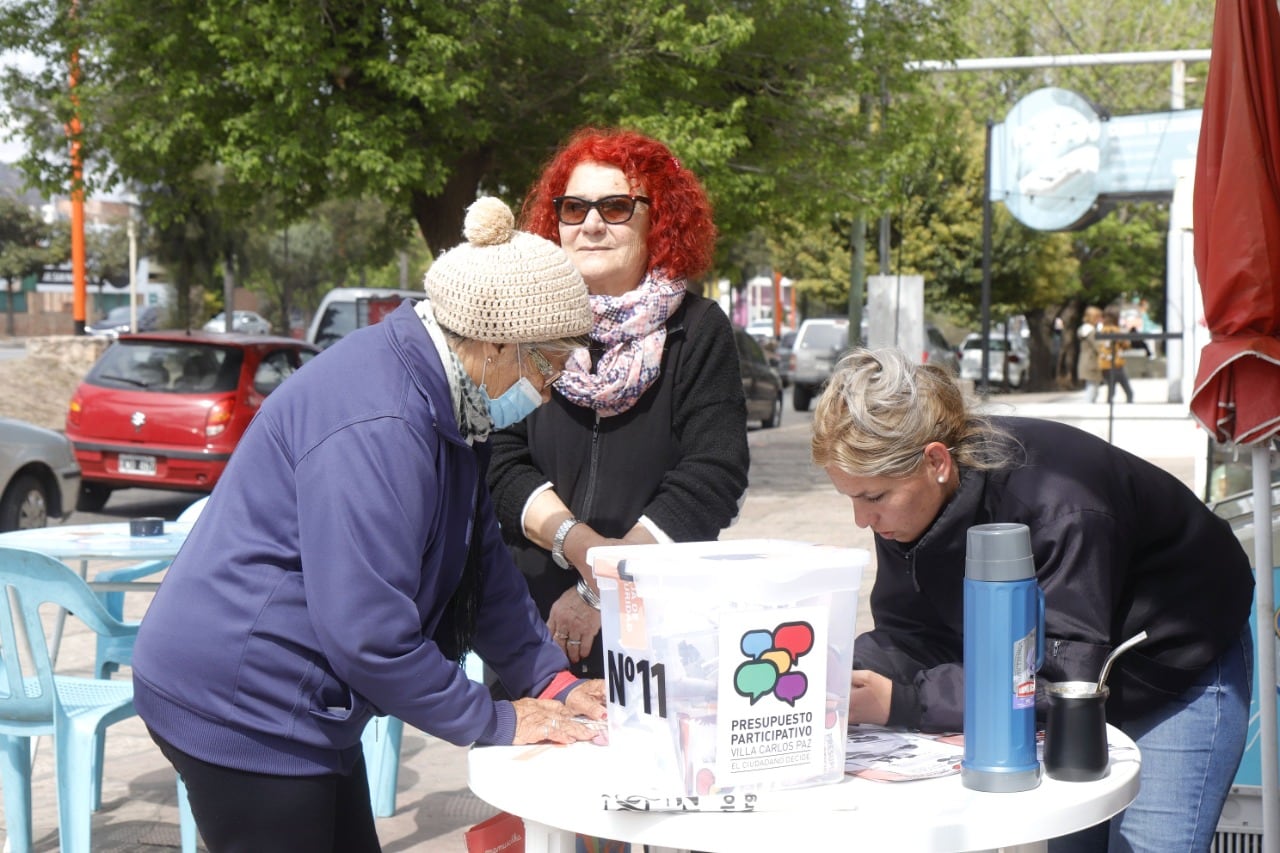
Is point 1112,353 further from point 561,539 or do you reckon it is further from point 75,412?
point 561,539

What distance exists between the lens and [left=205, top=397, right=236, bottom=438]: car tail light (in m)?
11.3

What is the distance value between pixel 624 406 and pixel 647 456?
12 cm

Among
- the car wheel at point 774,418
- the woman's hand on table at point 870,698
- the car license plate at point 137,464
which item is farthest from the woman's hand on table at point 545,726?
Result: the car wheel at point 774,418

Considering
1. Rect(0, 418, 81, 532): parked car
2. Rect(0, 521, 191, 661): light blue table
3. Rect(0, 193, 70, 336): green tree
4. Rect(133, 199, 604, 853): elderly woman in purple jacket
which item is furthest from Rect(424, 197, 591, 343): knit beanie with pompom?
Rect(0, 193, 70, 336): green tree

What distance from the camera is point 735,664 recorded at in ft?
6.25

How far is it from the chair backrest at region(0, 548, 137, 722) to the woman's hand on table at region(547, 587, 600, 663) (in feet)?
5.32

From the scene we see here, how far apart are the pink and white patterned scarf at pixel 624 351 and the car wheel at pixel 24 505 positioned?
779 centimetres

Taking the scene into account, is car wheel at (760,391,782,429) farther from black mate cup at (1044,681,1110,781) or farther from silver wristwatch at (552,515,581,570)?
black mate cup at (1044,681,1110,781)

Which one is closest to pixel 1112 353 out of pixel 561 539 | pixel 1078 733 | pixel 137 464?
pixel 137 464

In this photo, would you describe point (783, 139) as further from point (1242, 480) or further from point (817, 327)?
point (817, 327)

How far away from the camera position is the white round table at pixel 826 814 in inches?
74.9

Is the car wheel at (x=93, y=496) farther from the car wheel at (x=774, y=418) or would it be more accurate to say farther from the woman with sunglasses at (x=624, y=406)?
the car wheel at (x=774, y=418)

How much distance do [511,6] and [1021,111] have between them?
11.6m

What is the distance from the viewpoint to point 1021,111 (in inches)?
804
